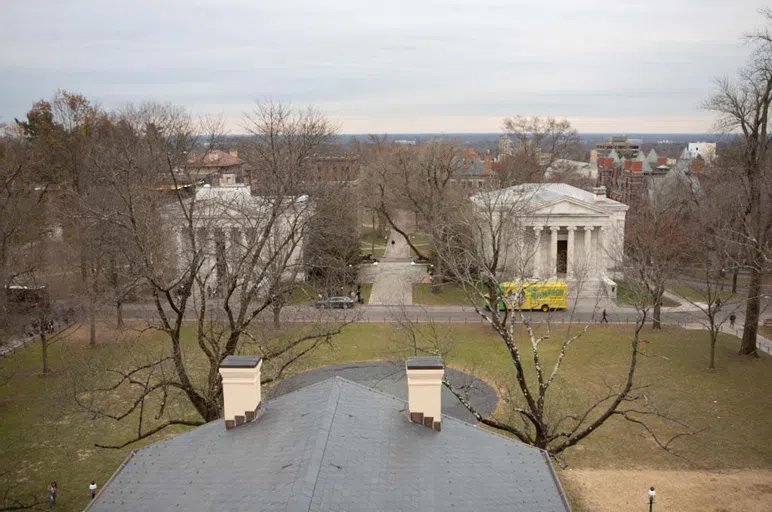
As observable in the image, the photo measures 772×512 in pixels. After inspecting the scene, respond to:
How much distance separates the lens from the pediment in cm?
4997

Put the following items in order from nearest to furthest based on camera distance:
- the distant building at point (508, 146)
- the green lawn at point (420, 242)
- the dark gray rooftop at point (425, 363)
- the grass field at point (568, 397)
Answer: the dark gray rooftop at point (425, 363) < the grass field at point (568, 397) < the green lawn at point (420, 242) < the distant building at point (508, 146)

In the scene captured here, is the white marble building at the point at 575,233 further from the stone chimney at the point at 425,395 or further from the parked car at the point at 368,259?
the stone chimney at the point at 425,395

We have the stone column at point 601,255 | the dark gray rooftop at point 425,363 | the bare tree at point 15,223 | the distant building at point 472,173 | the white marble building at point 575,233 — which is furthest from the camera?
the distant building at point 472,173

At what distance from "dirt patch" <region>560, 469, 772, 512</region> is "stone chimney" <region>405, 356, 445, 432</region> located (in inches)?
397

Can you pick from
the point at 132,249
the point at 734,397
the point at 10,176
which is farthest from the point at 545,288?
the point at 10,176

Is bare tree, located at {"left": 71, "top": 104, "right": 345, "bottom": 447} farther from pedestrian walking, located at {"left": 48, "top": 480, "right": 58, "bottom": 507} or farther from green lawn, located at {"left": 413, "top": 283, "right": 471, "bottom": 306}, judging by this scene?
green lawn, located at {"left": 413, "top": 283, "right": 471, "bottom": 306}

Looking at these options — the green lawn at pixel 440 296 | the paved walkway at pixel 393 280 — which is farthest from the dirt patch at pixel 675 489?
the green lawn at pixel 440 296

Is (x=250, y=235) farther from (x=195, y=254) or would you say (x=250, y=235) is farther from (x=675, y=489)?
(x=675, y=489)

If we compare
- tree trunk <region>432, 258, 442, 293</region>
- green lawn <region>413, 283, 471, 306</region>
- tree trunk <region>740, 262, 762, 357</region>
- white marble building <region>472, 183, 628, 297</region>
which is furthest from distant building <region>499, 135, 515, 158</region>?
tree trunk <region>740, 262, 762, 357</region>

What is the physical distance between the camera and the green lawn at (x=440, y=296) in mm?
45844

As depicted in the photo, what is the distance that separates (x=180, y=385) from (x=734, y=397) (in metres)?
23.0

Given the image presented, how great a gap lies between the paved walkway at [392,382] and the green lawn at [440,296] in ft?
48.1

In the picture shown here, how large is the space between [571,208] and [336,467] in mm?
44456

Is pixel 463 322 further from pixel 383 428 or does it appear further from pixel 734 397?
pixel 383 428
